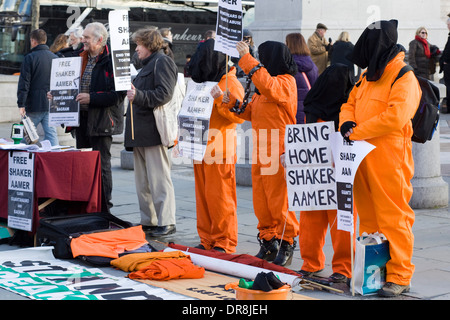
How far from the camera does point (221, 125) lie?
24.5ft

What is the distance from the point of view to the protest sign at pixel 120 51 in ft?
25.9

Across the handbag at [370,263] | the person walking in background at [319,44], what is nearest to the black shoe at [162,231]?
the handbag at [370,263]

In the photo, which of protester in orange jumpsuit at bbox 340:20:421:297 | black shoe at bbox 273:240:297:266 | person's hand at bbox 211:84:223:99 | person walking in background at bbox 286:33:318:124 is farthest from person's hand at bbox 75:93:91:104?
protester in orange jumpsuit at bbox 340:20:421:297

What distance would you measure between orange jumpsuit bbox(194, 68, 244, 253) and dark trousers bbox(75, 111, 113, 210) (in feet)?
5.08

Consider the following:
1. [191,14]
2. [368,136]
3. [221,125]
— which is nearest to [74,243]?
[221,125]

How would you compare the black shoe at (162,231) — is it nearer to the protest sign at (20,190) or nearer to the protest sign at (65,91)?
the protest sign at (20,190)

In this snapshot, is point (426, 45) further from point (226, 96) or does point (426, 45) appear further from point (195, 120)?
point (226, 96)

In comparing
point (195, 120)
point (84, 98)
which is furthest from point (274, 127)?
point (84, 98)

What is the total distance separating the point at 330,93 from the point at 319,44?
29.6ft

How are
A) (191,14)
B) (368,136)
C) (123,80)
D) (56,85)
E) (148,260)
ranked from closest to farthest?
(368,136) < (148,260) < (123,80) < (56,85) < (191,14)

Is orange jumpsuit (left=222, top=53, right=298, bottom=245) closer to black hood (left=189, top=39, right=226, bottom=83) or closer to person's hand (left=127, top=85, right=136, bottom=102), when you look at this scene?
black hood (left=189, top=39, right=226, bottom=83)

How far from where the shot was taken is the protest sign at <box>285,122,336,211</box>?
20.9ft
